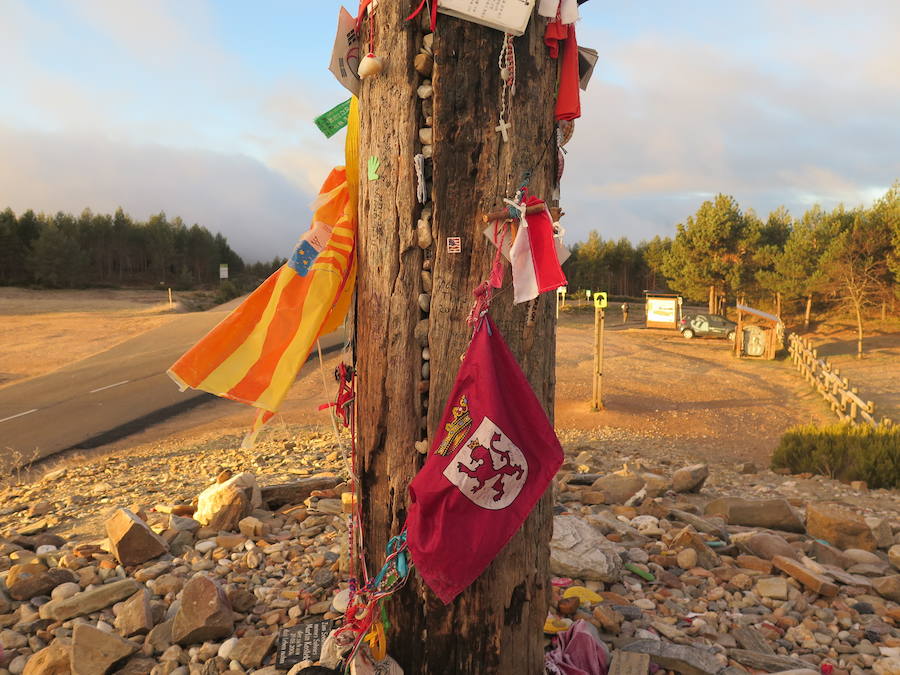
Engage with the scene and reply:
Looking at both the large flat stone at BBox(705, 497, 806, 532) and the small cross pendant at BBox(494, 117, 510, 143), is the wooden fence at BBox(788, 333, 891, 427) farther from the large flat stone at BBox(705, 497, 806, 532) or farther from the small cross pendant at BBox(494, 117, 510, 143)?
the small cross pendant at BBox(494, 117, 510, 143)

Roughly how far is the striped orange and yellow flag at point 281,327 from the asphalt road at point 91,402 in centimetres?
792

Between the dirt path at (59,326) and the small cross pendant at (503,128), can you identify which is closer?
the small cross pendant at (503,128)

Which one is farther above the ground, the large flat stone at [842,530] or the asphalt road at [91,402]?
→ the large flat stone at [842,530]

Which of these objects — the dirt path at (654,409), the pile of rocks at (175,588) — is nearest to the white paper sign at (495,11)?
the pile of rocks at (175,588)

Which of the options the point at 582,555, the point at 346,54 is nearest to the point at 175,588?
the point at 582,555

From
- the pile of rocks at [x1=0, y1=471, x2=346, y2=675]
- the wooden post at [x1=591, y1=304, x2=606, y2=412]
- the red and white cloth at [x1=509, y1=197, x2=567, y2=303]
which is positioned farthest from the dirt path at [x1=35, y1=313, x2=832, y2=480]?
the red and white cloth at [x1=509, y1=197, x2=567, y2=303]

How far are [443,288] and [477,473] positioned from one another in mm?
694

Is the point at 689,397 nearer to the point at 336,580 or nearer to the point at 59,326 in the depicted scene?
the point at 336,580

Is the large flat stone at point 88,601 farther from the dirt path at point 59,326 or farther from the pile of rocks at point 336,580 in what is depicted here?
the dirt path at point 59,326

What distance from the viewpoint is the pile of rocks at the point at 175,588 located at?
8.86 ft

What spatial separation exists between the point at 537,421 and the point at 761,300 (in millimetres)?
35749

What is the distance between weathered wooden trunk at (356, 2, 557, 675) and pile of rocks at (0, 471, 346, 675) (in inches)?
36.3

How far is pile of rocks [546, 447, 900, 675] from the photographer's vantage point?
3.02m

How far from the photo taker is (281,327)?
8.39 ft
